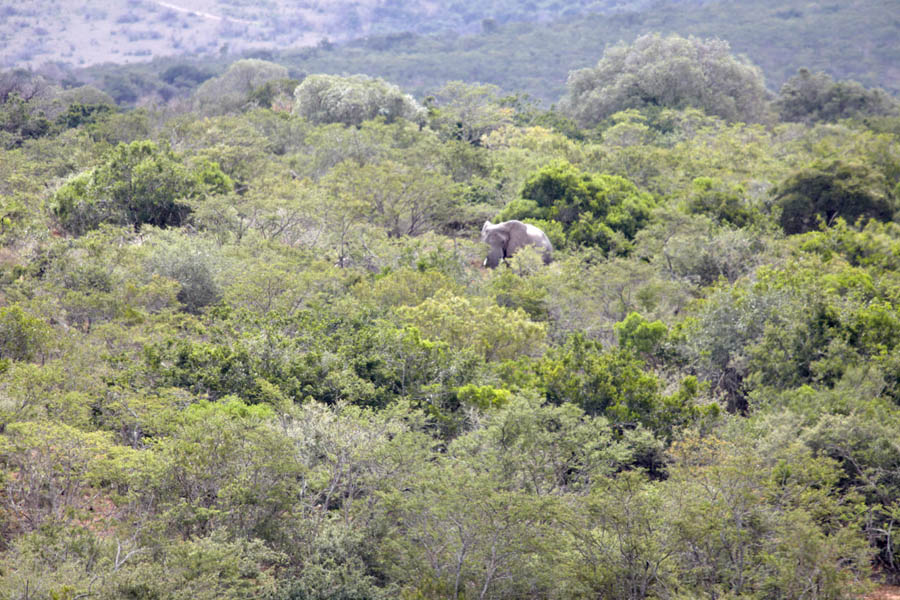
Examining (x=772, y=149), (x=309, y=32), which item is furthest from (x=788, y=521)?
(x=309, y=32)

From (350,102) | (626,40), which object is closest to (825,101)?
(350,102)

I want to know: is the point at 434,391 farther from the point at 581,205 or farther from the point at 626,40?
the point at 626,40

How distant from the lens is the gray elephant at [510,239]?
25.0 meters

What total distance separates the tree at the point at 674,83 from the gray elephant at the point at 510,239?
25683 mm

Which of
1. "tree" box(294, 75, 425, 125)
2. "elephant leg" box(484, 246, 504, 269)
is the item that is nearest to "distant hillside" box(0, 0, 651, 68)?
"tree" box(294, 75, 425, 125)

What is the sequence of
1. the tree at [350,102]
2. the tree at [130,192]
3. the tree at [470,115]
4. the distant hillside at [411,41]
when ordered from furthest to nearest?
the distant hillside at [411,41], the tree at [470,115], the tree at [350,102], the tree at [130,192]

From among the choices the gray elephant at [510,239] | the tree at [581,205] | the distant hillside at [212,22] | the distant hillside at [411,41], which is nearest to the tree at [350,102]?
the tree at [581,205]

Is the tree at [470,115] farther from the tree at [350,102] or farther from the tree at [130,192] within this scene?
Answer: the tree at [130,192]

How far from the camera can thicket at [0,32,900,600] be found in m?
Result: 10.1

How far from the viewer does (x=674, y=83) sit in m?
48.9

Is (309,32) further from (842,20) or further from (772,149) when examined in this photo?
(772,149)

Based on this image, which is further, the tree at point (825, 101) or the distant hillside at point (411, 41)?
the distant hillside at point (411, 41)

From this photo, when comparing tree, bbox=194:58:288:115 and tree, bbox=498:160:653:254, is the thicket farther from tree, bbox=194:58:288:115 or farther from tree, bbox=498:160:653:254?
tree, bbox=194:58:288:115

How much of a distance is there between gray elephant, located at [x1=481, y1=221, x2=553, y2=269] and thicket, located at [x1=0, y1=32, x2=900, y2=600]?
0.58 m
